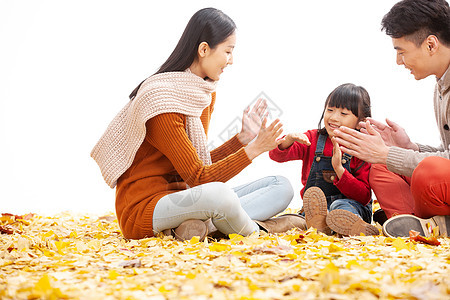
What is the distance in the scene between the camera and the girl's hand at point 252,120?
2.45 metres

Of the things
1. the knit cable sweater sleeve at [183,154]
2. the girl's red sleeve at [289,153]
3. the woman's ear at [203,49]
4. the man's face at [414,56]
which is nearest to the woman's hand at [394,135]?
the man's face at [414,56]

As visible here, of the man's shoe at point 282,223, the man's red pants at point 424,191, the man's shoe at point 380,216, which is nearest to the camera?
the man's red pants at point 424,191

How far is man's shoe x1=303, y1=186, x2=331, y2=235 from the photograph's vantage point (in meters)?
2.13

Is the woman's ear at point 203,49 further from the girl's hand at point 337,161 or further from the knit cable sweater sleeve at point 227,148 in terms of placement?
the girl's hand at point 337,161

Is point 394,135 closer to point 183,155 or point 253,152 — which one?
point 253,152

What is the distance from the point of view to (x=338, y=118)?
258 cm

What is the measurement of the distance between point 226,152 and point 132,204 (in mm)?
662

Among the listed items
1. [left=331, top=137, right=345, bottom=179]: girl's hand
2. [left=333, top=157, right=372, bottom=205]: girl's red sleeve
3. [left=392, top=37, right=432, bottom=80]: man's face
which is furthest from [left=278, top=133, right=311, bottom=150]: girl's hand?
[left=392, top=37, right=432, bottom=80]: man's face

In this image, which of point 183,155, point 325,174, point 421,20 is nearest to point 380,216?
point 325,174

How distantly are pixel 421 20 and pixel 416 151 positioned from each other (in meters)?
0.61

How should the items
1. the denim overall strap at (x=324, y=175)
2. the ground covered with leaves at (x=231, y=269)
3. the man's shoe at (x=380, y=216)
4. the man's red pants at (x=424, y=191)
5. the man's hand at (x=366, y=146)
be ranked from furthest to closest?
the denim overall strap at (x=324, y=175)
the man's shoe at (x=380, y=216)
the man's hand at (x=366, y=146)
the man's red pants at (x=424, y=191)
the ground covered with leaves at (x=231, y=269)

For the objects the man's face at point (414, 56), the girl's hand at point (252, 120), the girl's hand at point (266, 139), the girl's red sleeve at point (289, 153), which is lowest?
the girl's red sleeve at point (289, 153)

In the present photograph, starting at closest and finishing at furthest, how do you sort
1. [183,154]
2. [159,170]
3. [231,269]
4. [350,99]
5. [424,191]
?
[231,269] < [424,191] < [183,154] < [159,170] < [350,99]

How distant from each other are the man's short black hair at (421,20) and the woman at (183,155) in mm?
769
